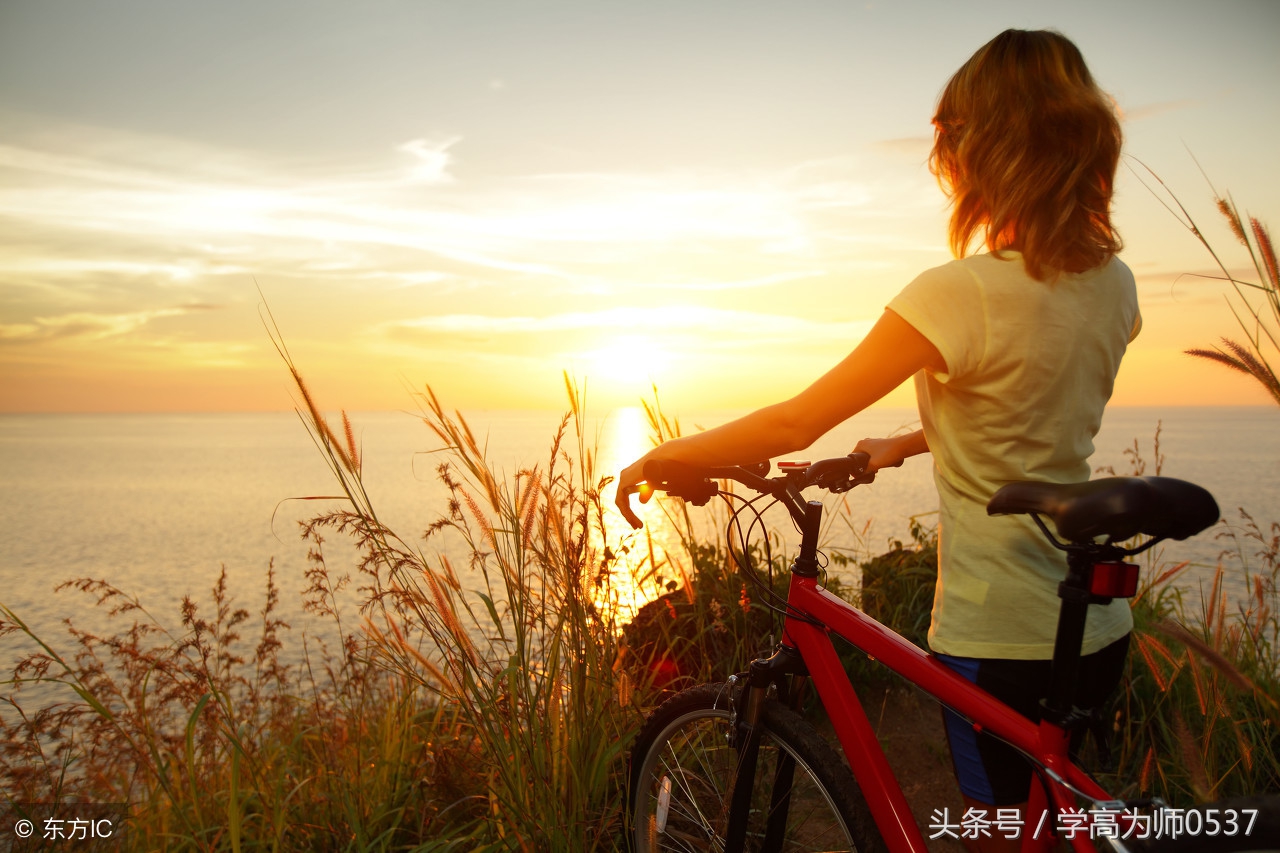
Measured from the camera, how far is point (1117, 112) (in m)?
1.69

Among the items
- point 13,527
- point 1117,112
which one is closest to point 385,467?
point 13,527

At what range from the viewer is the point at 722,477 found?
1840 mm

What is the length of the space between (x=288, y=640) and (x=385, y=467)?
31762mm

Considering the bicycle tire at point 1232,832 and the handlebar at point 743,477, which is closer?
the bicycle tire at point 1232,832

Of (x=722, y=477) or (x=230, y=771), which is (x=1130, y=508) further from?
(x=230, y=771)

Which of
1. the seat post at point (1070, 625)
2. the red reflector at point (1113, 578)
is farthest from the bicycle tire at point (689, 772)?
the red reflector at point (1113, 578)

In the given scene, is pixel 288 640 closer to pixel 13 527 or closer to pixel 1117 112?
pixel 1117 112

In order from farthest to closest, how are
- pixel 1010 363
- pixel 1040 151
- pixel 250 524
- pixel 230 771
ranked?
pixel 250 524 → pixel 230 771 → pixel 1040 151 → pixel 1010 363

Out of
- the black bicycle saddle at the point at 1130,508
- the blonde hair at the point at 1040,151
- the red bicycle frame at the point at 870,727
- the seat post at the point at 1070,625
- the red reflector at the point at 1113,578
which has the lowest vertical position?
the red bicycle frame at the point at 870,727

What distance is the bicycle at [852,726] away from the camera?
1.18 m

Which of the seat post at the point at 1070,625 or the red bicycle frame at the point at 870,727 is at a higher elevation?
the seat post at the point at 1070,625

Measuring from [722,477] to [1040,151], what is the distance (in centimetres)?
98

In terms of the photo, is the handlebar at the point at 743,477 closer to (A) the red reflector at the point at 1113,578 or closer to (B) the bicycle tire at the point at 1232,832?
(A) the red reflector at the point at 1113,578

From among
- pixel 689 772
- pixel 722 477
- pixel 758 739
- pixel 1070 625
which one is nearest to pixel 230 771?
pixel 689 772
